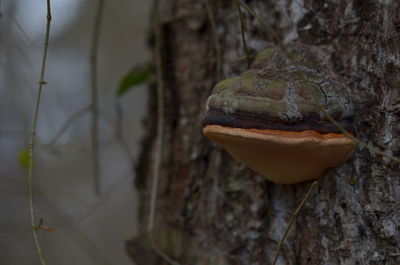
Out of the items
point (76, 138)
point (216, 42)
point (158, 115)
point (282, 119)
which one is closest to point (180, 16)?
point (216, 42)

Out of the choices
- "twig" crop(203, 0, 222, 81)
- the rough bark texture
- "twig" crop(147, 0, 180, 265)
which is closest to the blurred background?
"twig" crop(147, 0, 180, 265)

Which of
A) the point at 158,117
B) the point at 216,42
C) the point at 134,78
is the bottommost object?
the point at 158,117

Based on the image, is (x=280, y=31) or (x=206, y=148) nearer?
(x=280, y=31)

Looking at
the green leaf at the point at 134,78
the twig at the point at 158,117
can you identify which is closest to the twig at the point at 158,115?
the twig at the point at 158,117

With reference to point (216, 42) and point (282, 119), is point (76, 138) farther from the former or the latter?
point (282, 119)

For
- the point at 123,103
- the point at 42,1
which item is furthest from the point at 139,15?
the point at 42,1

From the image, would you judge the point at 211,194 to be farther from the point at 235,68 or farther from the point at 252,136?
the point at 252,136
